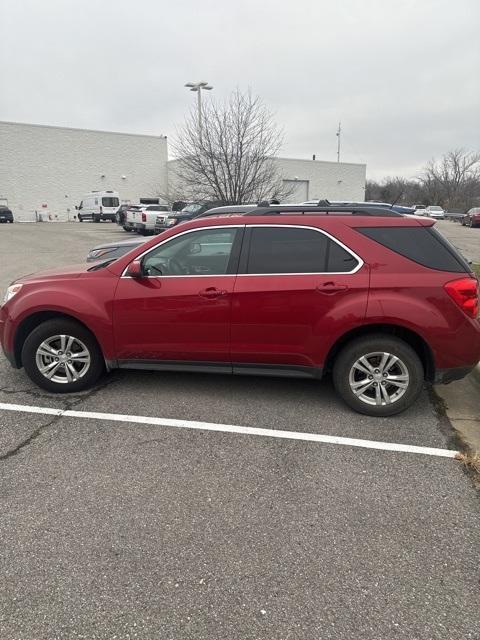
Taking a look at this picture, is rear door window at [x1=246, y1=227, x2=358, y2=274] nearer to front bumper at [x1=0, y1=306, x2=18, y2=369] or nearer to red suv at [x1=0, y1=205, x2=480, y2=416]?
red suv at [x1=0, y1=205, x2=480, y2=416]

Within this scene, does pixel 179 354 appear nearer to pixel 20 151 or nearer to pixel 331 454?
pixel 331 454

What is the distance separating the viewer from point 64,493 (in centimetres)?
296

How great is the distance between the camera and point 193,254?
4203mm

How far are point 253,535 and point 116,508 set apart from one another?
86cm

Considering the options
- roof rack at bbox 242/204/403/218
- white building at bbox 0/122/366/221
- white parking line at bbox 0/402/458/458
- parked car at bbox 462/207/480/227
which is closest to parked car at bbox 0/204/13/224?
white building at bbox 0/122/366/221

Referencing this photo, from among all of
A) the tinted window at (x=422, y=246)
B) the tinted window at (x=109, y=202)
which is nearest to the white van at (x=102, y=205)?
the tinted window at (x=109, y=202)

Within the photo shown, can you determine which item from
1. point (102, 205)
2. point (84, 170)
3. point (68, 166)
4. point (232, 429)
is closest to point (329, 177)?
point (102, 205)

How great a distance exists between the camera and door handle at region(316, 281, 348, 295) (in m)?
3.82

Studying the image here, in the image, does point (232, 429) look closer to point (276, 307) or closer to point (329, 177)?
point (276, 307)

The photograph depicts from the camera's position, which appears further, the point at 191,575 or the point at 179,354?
the point at 179,354

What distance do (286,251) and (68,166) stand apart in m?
49.2

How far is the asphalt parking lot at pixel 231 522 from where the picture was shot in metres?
2.10

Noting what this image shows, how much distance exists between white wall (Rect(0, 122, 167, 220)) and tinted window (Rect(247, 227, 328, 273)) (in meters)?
48.1

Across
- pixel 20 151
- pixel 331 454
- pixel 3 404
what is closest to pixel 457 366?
pixel 331 454
